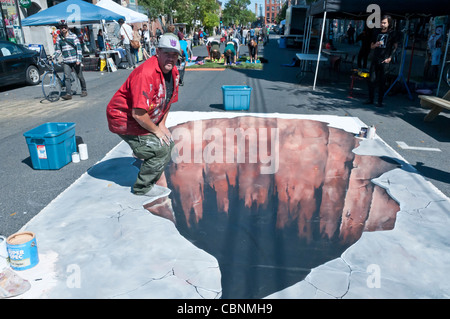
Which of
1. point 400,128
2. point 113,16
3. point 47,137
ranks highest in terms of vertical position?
point 113,16

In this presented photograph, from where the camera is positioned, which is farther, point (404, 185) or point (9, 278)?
point (404, 185)

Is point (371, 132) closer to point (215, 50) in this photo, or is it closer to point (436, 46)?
point (436, 46)

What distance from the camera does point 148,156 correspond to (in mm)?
4105

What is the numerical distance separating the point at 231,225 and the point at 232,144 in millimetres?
2676

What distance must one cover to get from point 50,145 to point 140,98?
2360 mm

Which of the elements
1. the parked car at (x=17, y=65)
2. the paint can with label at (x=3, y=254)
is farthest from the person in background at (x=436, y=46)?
the parked car at (x=17, y=65)

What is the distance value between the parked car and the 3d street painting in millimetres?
8185

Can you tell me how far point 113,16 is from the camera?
15430mm

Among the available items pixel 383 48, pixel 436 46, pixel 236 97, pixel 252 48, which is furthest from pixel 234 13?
pixel 236 97

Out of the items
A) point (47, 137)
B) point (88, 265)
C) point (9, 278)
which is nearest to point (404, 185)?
point (88, 265)

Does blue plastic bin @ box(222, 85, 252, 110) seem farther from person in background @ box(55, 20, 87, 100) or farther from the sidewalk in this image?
the sidewalk

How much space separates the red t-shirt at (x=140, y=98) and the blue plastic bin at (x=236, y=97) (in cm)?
423
